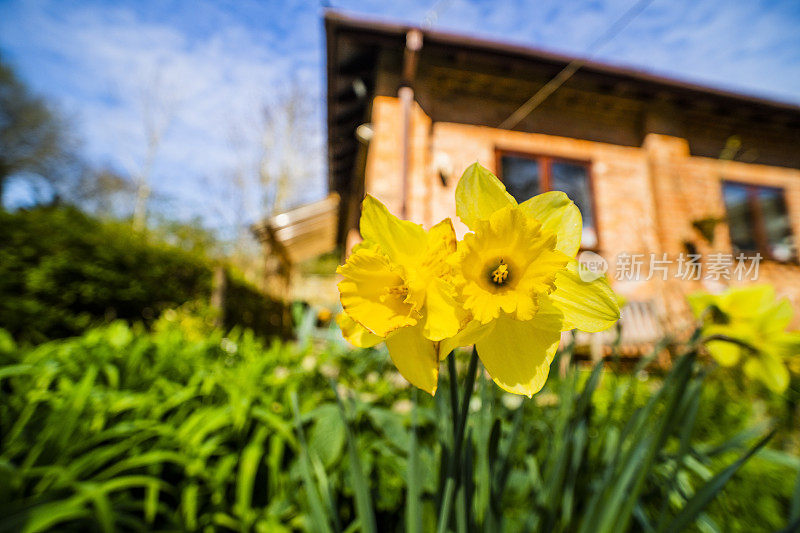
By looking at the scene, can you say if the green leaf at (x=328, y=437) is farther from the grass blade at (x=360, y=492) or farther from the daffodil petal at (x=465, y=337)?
the daffodil petal at (x=465, y=337)

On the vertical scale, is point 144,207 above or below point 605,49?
above

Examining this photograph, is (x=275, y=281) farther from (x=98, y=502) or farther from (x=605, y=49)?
(x=98, y=502)

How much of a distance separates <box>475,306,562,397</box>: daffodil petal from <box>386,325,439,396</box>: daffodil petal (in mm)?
51

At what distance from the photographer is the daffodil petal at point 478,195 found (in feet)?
1.39

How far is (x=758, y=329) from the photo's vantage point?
69cm

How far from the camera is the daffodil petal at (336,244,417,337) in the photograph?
0.39 meters

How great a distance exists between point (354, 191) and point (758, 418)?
718 centimetres

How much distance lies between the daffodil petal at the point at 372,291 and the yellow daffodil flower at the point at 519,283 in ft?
0.21

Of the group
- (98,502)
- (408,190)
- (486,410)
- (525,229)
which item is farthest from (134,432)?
(408,190)

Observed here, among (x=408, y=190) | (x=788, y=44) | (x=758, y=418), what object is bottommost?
(x=758, y=418)

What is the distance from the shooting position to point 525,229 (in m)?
0.41

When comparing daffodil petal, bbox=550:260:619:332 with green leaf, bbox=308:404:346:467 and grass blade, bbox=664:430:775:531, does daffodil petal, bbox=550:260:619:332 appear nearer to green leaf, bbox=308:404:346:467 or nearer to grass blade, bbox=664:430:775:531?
grass blade, bbox=664:430:775:531

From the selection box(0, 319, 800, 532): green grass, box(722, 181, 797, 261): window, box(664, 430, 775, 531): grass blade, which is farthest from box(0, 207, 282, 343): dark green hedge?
box(722, 181, 797, 261): window

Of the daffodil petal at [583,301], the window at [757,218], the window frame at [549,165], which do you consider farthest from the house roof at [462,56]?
the daffodil petal at [583,301]
